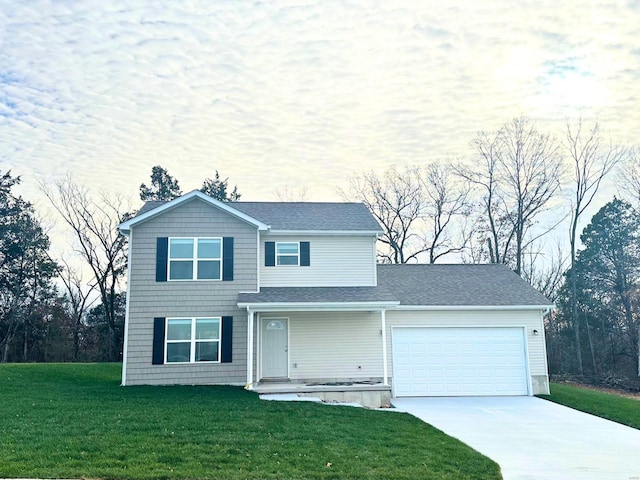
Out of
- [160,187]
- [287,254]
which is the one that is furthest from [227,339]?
[160,187]

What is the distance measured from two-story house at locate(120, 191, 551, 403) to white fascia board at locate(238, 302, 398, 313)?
0.03m

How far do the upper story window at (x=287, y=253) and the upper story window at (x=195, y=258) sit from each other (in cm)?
201

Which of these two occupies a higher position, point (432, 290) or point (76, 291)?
point (76, 291)

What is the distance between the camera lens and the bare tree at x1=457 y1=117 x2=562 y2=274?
1115 inches

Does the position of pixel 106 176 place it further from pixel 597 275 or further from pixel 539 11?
pixel 597 275

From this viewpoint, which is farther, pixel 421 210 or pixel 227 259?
pixel 421 210

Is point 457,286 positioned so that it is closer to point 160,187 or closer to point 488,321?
point 488,321

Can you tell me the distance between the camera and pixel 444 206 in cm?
3080

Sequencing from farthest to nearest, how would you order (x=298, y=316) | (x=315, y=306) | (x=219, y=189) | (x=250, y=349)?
(x=219, y=189) → (x=298, y=316) → (x=315, y=306) → (x=250, y=349)

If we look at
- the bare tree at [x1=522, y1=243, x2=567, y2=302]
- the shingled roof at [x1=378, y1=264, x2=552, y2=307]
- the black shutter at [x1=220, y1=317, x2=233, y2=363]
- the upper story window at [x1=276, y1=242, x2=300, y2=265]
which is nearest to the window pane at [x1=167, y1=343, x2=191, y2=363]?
the black shutter at [x1=220, y1=317, x2=233, y2=363]

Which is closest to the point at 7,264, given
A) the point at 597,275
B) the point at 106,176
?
the point at 106,176

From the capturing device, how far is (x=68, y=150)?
1994 cm

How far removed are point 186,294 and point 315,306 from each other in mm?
3882

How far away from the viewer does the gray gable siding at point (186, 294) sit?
1469 centimetres
